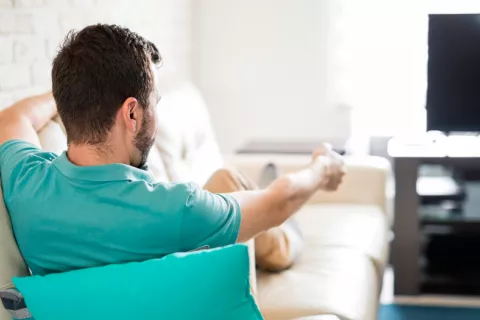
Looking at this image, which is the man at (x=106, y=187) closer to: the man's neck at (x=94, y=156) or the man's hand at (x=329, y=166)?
the man's neck at (x=94, y=156)

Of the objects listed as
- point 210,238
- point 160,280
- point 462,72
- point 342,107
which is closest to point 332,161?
point 210,238

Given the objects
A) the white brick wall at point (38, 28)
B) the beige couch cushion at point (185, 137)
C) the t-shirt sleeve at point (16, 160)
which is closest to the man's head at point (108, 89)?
the t-shirt sleeve at point (16, 160)

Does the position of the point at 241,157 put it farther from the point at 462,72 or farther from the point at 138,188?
the point at 138,188

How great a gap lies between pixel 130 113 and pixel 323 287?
1013 mm

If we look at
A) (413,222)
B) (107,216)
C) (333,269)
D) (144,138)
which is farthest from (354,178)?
(107,216)

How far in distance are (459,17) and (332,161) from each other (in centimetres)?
147

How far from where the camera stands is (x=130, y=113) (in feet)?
4.89

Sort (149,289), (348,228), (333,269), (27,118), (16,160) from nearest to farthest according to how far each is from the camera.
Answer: (149,289) < (16,160) < (27,118) < (333,269) < (348,228)

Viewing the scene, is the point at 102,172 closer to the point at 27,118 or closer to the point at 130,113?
the point at 130,113

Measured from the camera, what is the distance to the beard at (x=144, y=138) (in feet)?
4.98

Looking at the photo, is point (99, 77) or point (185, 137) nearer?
point (99, 77)

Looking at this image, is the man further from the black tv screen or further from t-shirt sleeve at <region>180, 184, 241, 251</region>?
the black tv screen

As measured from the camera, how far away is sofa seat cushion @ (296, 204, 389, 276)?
2.80 metres

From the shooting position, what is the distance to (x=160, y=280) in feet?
4.49
